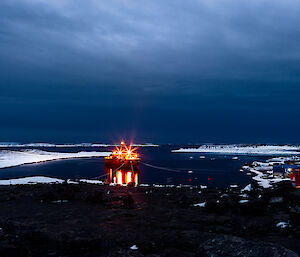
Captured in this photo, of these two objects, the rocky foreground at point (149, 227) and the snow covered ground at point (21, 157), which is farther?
the snow covered ground at point (21, 157)

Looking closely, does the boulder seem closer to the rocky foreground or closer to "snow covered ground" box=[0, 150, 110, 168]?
the rocky foreground

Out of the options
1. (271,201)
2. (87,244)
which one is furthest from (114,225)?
(271,201)

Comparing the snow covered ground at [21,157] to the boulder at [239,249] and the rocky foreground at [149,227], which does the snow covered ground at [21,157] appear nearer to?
the rocky foreground at [149,227]

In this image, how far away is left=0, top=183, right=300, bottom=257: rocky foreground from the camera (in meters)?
7.23

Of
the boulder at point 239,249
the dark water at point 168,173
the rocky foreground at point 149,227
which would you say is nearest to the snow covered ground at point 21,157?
the dark water at point 168,173


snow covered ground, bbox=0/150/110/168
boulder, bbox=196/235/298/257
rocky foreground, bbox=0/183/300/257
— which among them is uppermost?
boulder, bbox=196/235/298/257

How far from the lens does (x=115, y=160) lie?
88.1 metres

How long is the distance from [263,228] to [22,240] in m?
8.09

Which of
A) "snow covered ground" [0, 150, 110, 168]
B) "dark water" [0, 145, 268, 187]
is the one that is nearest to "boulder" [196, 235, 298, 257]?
"dark water" [0, 145, 268, 187]

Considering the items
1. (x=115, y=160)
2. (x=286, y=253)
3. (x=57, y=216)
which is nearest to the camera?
(x=286, y=253)

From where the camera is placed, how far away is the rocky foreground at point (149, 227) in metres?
7.23

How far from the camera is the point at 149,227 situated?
10477 millimetres

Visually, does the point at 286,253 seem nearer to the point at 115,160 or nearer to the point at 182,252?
the point at 182,252

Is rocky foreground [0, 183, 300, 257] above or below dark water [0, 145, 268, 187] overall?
above
